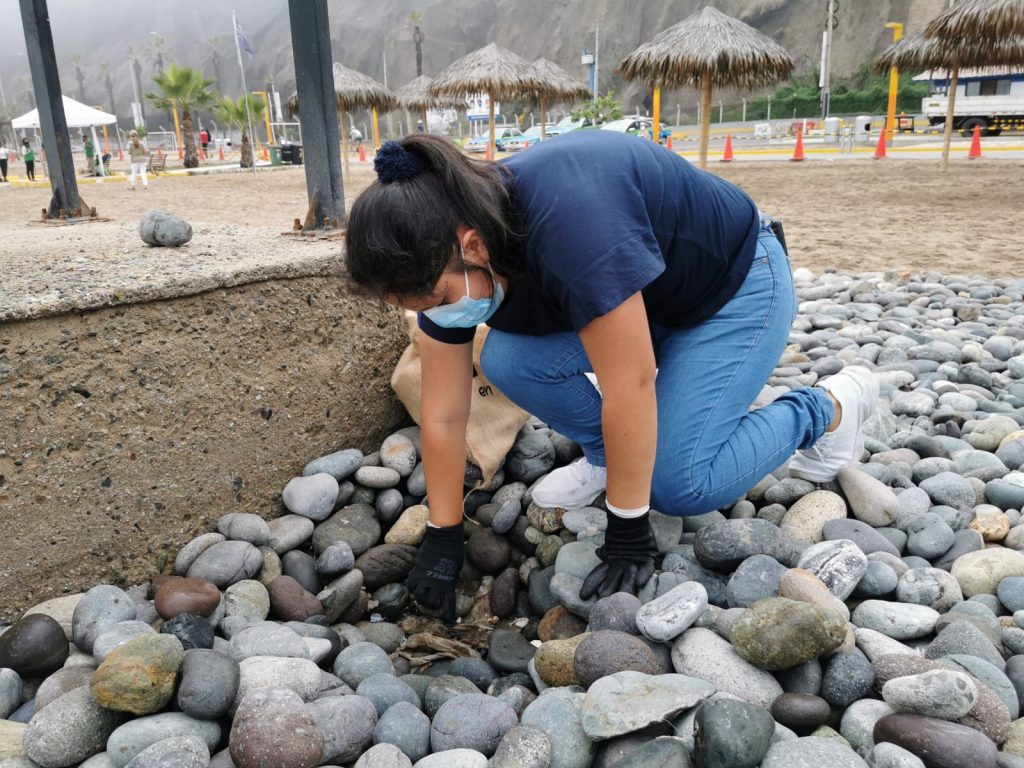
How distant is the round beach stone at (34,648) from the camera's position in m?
1.61

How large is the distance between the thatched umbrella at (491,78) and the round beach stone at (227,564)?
500 inches

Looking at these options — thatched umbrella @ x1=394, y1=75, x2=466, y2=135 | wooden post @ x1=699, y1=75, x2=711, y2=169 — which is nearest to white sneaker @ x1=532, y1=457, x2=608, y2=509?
wooden post @ x1=699, y1=75, x2=711, y2=169

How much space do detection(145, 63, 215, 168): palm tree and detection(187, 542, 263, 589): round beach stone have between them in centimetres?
2695

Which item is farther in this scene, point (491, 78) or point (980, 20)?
point (491, 78)

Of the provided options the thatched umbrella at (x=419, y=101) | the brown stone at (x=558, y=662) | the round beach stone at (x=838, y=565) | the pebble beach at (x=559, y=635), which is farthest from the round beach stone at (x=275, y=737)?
the thatched umbrella at (x=419, y=101)

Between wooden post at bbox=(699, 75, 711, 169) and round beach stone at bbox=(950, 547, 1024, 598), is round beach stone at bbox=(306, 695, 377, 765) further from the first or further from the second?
wooden post at bbox=(699, 75, 711, 169)

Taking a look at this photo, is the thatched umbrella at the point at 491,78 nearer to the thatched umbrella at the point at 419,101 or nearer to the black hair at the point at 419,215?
the thatched umbrella at the point at 419,101

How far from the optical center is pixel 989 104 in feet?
64.4

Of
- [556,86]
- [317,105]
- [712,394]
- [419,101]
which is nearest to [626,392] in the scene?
[712,394]

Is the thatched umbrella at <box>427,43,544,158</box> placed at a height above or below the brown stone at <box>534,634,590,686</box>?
above

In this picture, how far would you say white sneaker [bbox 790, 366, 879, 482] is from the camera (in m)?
2.07

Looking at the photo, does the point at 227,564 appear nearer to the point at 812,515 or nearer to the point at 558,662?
the point at 558,662

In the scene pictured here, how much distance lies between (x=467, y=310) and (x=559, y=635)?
2.39 feet


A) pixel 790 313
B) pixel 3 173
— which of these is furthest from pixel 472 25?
pixel 790 313
